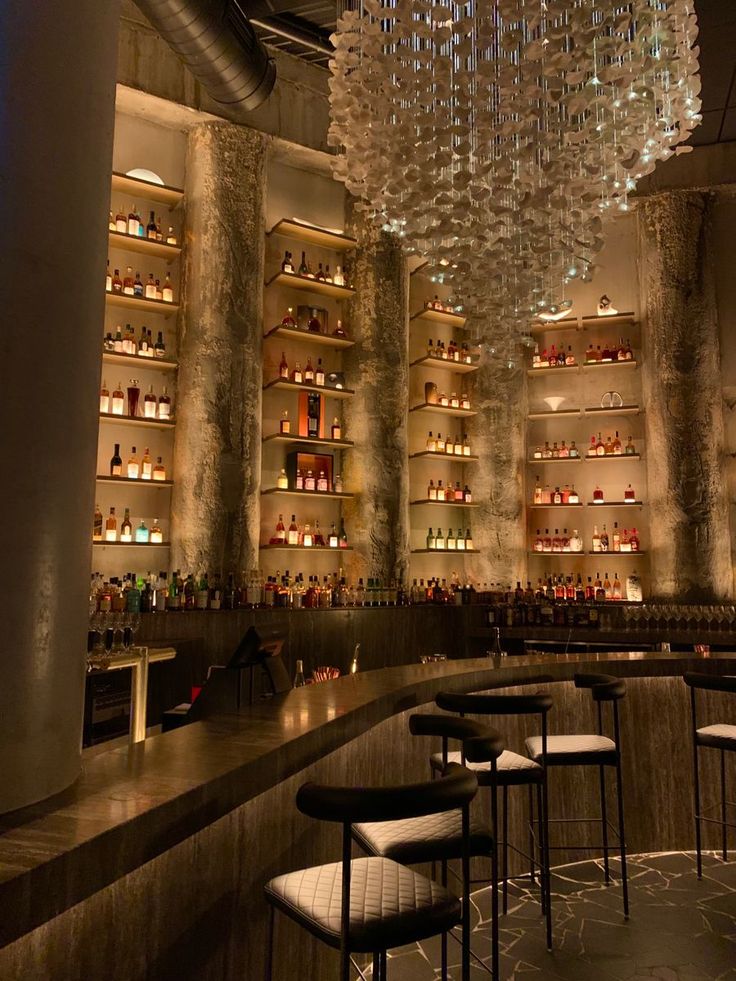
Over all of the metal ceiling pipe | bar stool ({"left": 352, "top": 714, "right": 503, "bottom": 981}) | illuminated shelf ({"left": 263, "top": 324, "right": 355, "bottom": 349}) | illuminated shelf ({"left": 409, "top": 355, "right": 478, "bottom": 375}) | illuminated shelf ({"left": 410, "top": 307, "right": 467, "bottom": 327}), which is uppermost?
the metal ceiling pipe

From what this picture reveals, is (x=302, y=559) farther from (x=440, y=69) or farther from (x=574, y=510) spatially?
(x=440, y=69)

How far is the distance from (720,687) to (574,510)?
426 centimetres

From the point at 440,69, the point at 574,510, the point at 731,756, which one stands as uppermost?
the point at 440,69

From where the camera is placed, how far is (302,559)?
634 cm

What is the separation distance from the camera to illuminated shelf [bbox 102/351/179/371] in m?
5.37

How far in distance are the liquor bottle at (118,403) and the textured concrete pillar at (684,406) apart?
4.51 meters

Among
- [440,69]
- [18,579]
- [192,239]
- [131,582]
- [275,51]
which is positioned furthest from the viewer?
[275,51]

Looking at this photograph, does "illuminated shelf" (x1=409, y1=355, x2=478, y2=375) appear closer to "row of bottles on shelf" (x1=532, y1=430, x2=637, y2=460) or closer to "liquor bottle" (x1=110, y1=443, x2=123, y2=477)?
"row of bottles on shelf" (x1=532, y1=430, x2=637, y2=460)

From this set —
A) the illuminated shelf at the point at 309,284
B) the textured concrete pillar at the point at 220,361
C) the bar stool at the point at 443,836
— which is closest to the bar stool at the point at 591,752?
the bar stool at the point at 443,836

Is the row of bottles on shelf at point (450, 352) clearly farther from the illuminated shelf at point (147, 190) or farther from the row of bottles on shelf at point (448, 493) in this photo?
the illuminated shelf at point (147, 190)

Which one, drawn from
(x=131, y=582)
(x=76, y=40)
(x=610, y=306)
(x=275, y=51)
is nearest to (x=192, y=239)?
(x=275, y=51)

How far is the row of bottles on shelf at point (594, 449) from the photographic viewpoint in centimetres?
696

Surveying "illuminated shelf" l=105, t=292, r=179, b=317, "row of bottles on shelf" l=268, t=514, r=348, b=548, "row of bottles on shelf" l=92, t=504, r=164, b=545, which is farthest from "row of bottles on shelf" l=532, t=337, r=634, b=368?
"row of bottles on shelf" l=92, t=504, r=164, b=545

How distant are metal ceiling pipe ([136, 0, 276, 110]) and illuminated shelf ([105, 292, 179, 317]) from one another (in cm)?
146
